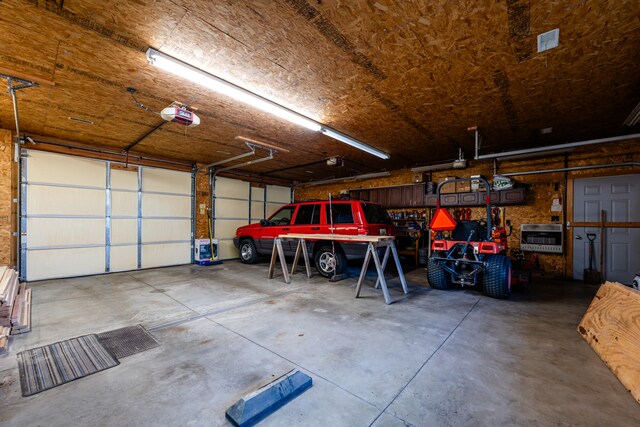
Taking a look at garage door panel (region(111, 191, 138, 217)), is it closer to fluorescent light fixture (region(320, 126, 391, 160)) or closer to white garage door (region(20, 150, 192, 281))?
white garage door (region(20, 150, 192, 281))

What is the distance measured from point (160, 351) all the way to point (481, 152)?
7221 millimetres

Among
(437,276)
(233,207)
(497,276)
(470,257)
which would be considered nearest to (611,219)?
(470,257)

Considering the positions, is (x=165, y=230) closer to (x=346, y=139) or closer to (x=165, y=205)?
(x=165, y=205)

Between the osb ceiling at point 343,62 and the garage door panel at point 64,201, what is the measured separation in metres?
1.26

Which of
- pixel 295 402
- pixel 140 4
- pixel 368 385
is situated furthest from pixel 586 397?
pixel 140 4

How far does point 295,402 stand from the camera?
1.75 meters

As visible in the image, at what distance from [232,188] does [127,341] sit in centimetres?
663

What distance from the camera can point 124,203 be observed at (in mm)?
6430

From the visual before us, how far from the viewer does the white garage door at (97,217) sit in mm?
5270

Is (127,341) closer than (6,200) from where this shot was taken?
Yes

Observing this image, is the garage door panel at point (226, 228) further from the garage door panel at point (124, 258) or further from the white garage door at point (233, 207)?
the garage door panel at point (124, 258)

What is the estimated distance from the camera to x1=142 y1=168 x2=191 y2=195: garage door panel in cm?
682

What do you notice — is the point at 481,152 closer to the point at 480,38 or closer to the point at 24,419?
the point at 480,38

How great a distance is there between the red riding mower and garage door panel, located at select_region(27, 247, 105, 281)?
7387 mm
